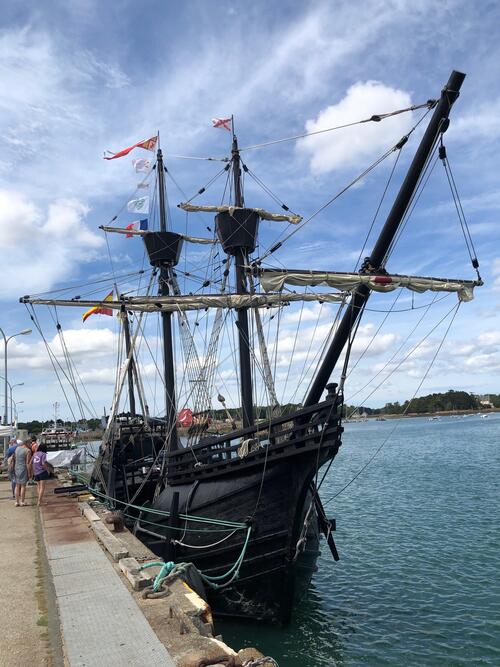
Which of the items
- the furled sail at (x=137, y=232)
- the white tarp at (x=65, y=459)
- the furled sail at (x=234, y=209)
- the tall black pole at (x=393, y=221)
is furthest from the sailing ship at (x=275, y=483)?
the white tarp at (x=65, y=459)

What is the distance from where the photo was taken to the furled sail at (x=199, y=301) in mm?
14719

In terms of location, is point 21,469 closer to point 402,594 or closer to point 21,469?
point 21,469

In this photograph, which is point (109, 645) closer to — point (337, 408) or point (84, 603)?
point (84, 603)

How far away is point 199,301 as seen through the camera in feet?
58.7

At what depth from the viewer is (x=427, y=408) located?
615 ft

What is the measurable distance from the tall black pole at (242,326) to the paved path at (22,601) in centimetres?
677

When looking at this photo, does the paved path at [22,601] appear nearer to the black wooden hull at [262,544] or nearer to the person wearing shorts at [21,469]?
the person wearing shorts at [21,469]

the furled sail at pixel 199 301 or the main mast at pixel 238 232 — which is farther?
the main mast at pixel 238 232

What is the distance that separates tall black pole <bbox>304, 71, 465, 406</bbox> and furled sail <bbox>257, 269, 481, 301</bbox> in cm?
27

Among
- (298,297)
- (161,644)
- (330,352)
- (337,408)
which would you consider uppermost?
(298,297)

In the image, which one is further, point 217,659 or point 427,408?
point 427,408

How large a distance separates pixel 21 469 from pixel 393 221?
438 inches

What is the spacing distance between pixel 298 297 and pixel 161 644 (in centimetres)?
1081

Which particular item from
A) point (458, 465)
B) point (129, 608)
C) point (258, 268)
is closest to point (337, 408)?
point (258, 268)
